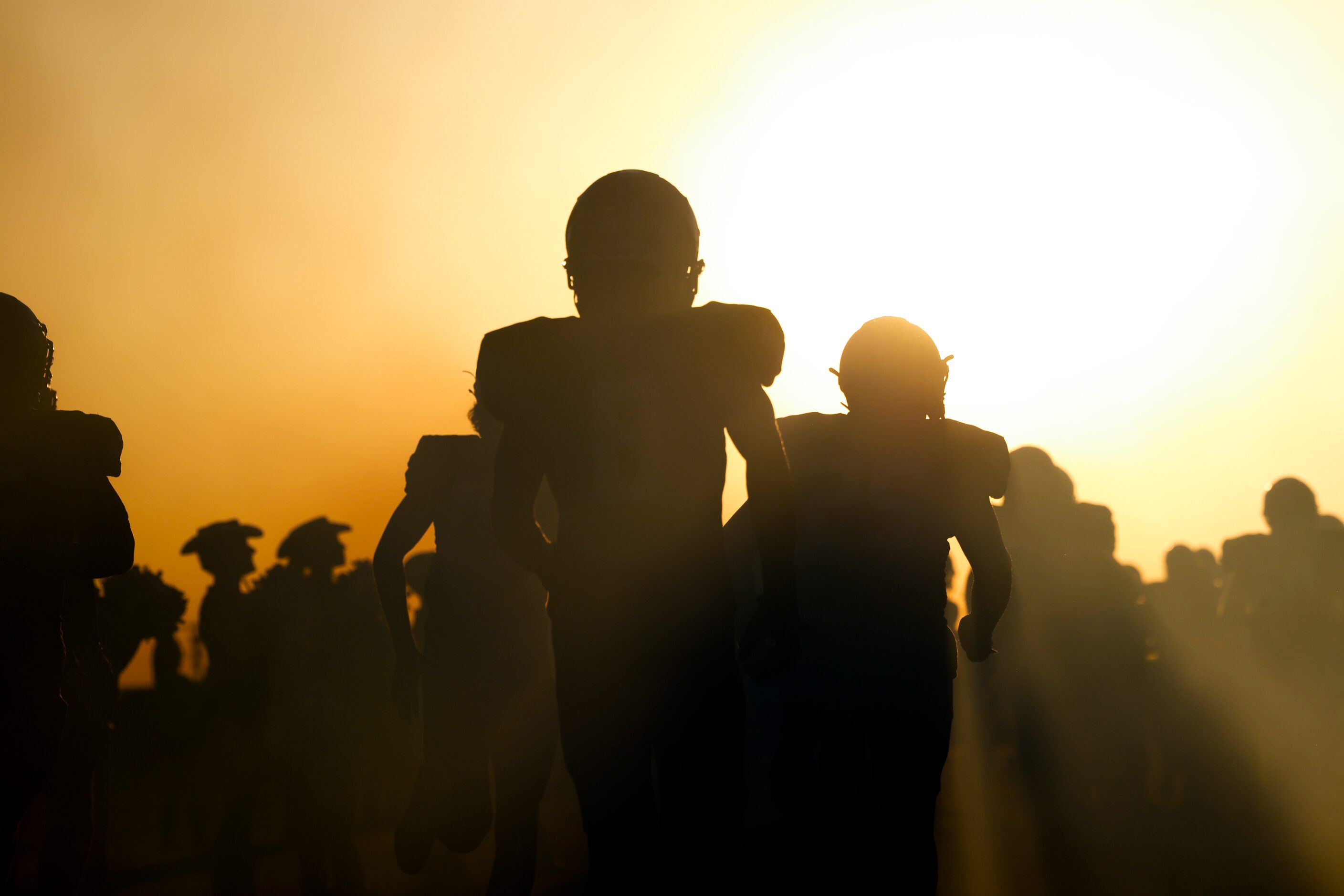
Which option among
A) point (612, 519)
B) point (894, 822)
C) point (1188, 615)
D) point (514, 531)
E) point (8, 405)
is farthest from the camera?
point (1188, 615)

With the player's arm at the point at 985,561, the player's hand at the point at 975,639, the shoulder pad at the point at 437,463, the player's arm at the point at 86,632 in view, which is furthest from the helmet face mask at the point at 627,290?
the player's arm at the point at 86,632

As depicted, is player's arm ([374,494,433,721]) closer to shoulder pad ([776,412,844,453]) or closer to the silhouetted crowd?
the silhouetted crowd

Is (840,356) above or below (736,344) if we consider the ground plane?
above

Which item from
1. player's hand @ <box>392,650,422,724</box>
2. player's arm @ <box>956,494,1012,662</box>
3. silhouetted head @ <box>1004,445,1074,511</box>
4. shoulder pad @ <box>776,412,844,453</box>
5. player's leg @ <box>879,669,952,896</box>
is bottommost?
player's leg @ <box>879,669,952,896</box>

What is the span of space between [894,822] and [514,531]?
1883mm

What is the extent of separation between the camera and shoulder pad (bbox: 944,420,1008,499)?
384cm

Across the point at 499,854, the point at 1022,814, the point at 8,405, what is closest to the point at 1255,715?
the point at 1022,814

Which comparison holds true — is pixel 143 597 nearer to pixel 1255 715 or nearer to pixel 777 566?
pixel 777 566

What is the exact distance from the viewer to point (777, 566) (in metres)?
2.61

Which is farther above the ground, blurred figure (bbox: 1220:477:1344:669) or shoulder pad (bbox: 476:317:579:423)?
shoulder pad (bbox: 476:317:579:423)

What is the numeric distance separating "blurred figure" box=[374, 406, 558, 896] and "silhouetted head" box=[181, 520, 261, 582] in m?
2.31

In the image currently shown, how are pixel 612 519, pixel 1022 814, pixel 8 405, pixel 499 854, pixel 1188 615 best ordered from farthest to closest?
pixel 1188 615, pixel 1022 814, pixel 499 854, pixel 8 405, pixel 612 519

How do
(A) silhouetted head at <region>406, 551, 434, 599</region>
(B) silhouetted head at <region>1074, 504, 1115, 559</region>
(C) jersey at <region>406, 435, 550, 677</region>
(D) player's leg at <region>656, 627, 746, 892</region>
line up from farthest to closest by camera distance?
(A) silhouetted head at <region>406, 551, 434, 599</region>, (B) silhouetted head at <region>1074, 504, 1115, 559</region>, (C) jersey at <region>406, 435, 550, 677</region>, (D) player's leg at <region>656, 627, 746, 892</region>

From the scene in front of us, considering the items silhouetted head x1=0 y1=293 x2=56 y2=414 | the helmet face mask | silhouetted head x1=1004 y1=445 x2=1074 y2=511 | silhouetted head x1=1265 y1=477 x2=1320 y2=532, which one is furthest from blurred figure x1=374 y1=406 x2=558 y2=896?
silhouetted head x1=1265 y1=477 x2=1320 y2=532
